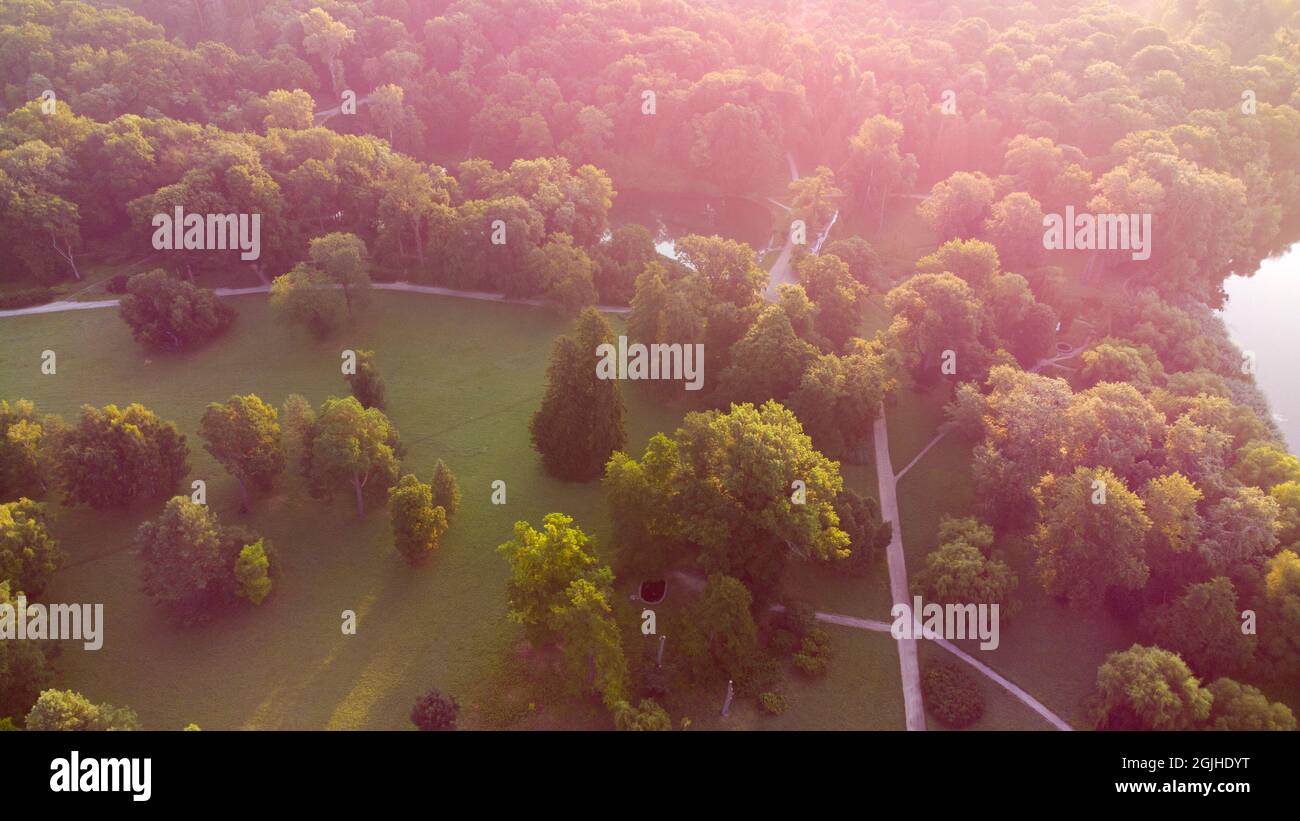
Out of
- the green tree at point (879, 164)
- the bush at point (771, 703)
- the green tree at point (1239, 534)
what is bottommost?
the bush at point (771, 703)

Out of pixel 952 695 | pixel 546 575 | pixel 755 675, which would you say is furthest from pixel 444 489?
pixel 952 695

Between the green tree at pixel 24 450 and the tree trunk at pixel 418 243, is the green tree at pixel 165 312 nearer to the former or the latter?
the green tree at pixel 24 450

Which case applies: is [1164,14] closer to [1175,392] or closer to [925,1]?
[925,1]

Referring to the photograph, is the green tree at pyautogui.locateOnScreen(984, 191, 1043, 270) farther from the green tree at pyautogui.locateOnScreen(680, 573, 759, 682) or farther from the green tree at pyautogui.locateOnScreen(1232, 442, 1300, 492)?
the green tree at pyautogui.locateOnScreen(680, 573, 759, 682)

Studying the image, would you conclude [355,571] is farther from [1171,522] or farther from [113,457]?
[1171,522]

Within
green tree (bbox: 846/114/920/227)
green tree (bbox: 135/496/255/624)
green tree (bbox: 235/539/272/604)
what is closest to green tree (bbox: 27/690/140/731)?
green tree (bbox: 135/496/255/624)

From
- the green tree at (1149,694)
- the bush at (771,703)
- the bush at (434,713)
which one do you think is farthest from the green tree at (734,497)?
the green tree at (1149,694)
